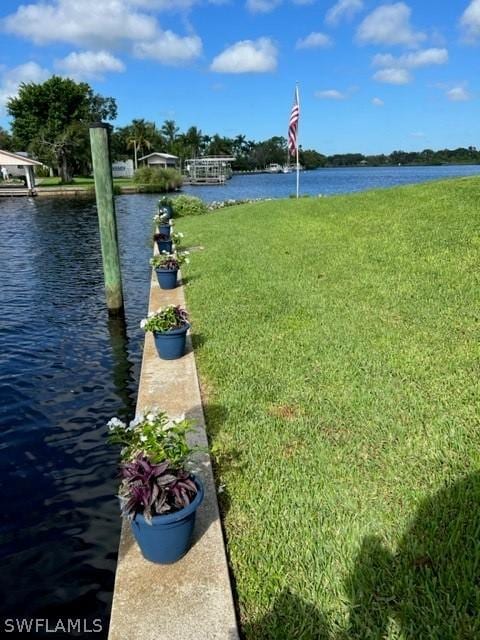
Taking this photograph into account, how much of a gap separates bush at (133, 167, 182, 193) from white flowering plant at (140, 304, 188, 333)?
1755 inches

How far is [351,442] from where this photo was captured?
3623mm

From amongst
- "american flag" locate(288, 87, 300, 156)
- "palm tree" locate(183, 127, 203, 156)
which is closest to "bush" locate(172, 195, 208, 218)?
"american flag" locate(288, 87, 300, 156)

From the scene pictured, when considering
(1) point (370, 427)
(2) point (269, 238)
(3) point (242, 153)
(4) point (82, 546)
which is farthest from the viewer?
(3) point (242, 153)

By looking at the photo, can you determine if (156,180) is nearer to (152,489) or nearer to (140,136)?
(140,136)

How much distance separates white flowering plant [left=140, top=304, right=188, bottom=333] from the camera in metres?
Result: 5.38

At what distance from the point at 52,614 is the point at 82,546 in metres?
0.55

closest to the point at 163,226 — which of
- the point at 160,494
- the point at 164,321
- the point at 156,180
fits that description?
the point at 164,321

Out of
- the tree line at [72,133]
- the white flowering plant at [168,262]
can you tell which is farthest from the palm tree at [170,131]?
the white flowering plant at [168,262]

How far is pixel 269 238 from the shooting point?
13.2 m

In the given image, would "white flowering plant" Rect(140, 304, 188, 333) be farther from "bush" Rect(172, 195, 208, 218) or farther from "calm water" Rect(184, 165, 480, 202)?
"calm water" Rect(184, 165, 480, 202)

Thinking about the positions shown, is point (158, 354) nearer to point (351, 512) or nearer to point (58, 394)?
point (58, 394)

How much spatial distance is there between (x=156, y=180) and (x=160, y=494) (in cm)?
4942

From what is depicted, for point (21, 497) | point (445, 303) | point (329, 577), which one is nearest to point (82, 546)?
point (21, 497)

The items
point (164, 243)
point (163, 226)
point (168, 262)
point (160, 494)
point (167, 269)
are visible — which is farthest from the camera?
point (163, 226)
